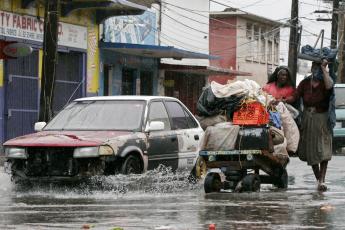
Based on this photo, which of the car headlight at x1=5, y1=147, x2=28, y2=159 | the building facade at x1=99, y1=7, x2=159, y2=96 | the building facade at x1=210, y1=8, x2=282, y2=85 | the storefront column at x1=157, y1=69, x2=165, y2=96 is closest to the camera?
the car headlight at x1=5, y1=147, x2=28, y2=159

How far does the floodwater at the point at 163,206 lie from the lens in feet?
27.6

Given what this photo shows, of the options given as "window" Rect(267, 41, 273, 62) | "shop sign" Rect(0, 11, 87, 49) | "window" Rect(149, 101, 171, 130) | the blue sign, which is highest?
"window" Rect(267, 41, 273, 62)

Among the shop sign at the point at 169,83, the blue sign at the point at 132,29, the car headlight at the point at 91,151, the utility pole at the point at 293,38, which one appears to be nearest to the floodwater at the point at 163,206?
the car headlight at the point at 91,151

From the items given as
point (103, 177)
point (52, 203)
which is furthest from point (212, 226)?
point (103, 177)

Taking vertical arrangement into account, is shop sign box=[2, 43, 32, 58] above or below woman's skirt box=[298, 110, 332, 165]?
above

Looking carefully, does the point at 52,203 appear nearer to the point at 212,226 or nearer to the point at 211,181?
the point at 211,181

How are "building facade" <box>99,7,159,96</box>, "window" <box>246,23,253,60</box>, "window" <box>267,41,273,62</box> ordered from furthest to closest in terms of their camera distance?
1. "window" <box>267,41,273,62</box>
2. "window" <box>246,23,253,60</box>
3. "building facade" <box>99,7,159,96</box>

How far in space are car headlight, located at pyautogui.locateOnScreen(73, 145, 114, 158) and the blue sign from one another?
16728 millimetres

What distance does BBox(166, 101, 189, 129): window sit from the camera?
13.8 metres

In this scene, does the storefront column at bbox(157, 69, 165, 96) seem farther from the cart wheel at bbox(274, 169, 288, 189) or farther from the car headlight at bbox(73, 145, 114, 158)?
the car headlight at bbox(73, 145, 114, 158)

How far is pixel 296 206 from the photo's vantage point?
9961 mm

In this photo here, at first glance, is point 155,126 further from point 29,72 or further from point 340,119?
point 340,119

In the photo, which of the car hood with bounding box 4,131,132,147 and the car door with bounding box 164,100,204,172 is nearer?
the car hood with bounding box 4,131,132,147

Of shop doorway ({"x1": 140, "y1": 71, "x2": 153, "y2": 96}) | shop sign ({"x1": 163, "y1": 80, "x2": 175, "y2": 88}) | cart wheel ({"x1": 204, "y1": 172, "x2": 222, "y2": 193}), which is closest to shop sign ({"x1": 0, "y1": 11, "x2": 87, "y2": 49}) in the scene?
shop doorway ({"x1": 140, "y1": 71, "x2": 153, "y2": 96})
